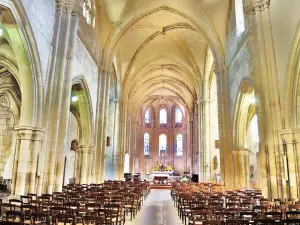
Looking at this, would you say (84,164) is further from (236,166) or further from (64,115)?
(236,166)

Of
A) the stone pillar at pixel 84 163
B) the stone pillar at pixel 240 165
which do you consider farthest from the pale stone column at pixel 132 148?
the stone pillar at pixel 240 165

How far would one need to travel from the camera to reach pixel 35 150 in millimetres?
11180

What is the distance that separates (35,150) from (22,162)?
693mm

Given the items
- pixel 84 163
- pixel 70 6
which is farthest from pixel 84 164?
pixel 70 6

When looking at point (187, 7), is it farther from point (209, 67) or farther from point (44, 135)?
point (44, 135)

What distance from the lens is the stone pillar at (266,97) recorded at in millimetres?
11023

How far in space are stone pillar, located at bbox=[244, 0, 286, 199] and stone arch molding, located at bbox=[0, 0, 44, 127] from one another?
9933 mm

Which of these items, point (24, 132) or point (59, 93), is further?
point (59, 93)

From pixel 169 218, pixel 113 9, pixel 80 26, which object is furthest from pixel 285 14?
pixel 113 9

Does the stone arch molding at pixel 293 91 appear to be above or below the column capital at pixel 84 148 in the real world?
above

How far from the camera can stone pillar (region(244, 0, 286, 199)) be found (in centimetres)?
1102

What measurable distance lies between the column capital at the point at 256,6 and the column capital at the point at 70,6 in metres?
8.64

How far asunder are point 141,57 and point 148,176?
69.5 feet

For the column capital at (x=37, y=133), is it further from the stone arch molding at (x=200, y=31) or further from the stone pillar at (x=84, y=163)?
the stone arch molding at (x=200, y=31)
